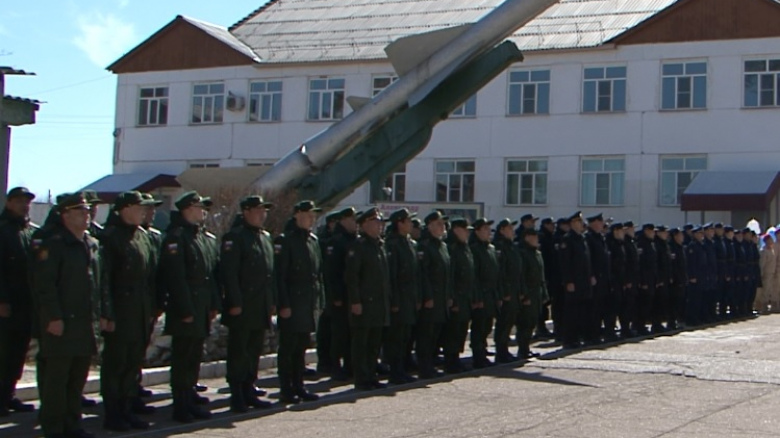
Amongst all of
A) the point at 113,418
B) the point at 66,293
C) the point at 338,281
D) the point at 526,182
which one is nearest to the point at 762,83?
the point at 526,182

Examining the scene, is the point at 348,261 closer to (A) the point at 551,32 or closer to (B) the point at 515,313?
(B) the point at 515,313

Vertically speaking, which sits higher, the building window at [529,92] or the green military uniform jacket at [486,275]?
the building window at [529,92]

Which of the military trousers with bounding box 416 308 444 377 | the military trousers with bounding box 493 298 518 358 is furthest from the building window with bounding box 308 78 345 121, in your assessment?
the military trousers with bounding box 416 308 444 377

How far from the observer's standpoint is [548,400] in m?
9.31

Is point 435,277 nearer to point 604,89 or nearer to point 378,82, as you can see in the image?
point 604,89

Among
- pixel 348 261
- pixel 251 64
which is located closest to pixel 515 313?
pixel 348 261

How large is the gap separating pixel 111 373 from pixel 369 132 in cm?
1221

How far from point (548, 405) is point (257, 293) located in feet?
8.56

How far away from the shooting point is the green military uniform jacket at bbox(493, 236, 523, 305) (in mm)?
12195

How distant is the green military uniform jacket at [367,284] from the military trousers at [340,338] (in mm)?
682

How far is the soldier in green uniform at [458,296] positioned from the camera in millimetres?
11414

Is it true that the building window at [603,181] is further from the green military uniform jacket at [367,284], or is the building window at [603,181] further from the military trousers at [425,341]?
the green military uniform jacket at [367,284]

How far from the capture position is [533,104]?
31.7 meters

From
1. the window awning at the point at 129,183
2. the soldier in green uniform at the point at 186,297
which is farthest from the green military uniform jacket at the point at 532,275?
the window awning at the point at 129,183
